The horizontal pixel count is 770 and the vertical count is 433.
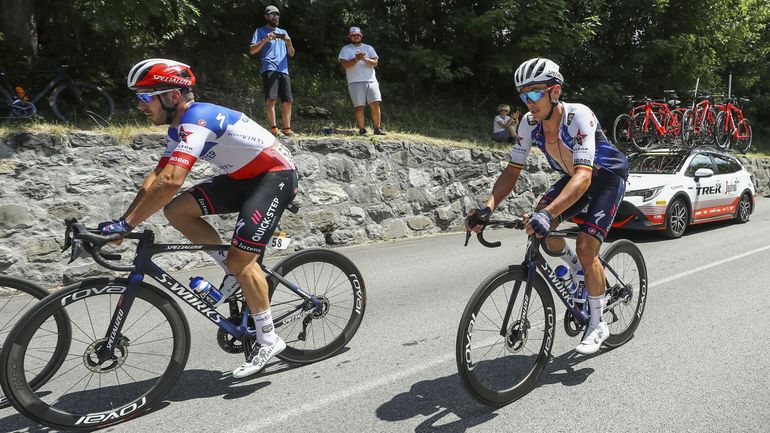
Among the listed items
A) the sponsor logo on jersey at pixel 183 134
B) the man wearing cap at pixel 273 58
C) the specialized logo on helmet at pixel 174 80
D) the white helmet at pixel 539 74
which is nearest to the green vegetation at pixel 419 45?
the man wearing cap at pixel 273 58

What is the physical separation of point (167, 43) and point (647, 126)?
1182 cm

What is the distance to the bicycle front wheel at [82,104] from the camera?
8.81 metres

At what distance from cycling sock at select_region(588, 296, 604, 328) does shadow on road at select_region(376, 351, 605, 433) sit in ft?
1.10

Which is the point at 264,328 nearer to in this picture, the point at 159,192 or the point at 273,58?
the point at 159,192

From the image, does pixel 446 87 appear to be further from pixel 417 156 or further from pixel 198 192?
pixel 198 192

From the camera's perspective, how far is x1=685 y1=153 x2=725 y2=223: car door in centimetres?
1053

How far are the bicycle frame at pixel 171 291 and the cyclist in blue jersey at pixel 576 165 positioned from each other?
1550mm

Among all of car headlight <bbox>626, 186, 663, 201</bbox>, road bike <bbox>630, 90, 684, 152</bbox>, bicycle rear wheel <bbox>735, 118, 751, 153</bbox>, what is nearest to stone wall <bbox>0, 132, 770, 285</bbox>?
car headlight <bbox>626, 186, 663, 201</bbox>

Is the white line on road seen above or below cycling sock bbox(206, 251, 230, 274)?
below

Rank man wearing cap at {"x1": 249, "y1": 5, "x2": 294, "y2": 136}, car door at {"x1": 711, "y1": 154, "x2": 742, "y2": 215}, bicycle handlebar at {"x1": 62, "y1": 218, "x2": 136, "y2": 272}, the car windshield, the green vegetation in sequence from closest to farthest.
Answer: bicycle handlebar at {"x1": 62, "y1": 218, "x2": 136, "y2": 272} → man wearing cap at {"x1": 249, "y1": 5, "x2": 294, "y2": 136} → the green vegetation → the car windshield → car door at {"x1": 711, "y1": 154, "x2": 742, "y2": 215}

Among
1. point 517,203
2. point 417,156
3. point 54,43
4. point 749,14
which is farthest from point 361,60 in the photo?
point 749,14

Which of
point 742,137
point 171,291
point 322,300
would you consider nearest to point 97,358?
point 171,291

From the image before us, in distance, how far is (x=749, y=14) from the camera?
63.5ft

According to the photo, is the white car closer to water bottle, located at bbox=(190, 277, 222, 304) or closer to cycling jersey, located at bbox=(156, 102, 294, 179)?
cycling jersey, located at bbox=(156, 102, 294, 179)
